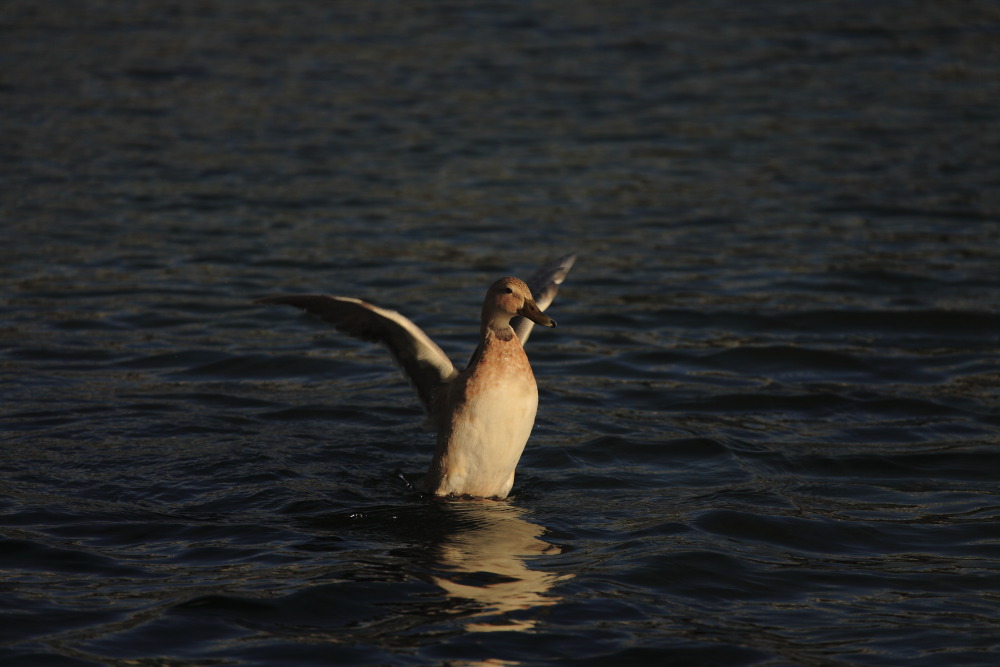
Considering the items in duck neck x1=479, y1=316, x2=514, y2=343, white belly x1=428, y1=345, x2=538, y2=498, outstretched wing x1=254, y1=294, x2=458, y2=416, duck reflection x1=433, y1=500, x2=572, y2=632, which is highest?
duck neck x1=479, y1=316, x2=514, y2=343

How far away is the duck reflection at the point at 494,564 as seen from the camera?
6418mm

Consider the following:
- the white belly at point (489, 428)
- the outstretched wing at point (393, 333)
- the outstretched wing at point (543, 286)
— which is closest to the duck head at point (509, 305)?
the white belly at point (489, 428)

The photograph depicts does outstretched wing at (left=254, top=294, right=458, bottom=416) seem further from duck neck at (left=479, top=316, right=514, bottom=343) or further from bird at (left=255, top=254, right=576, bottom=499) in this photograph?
duck neck at (left=479, top=316, right=514, bottom=343)

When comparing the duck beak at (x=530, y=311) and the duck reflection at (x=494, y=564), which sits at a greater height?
the duck beak at (x=530, y=311)

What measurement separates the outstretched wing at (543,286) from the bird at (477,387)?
0.71m

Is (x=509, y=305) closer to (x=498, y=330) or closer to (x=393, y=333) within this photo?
(x=498, y=330)

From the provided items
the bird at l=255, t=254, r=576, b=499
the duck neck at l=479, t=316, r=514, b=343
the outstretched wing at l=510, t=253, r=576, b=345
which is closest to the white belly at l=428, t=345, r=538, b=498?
the bird at l=255, t=254, r=576, b=499

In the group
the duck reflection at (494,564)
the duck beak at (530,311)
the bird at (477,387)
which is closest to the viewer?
the duck reflection at (494,564)

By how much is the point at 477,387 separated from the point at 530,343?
3.68 m

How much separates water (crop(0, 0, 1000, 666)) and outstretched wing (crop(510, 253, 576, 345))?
860mm

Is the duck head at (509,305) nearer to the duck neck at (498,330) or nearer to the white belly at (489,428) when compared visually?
the duck neck at (498,330)

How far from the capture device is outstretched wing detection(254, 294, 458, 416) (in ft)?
24.6

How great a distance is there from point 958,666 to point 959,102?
13409 millimetres

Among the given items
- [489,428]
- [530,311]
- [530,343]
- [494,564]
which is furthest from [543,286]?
[494,564]
